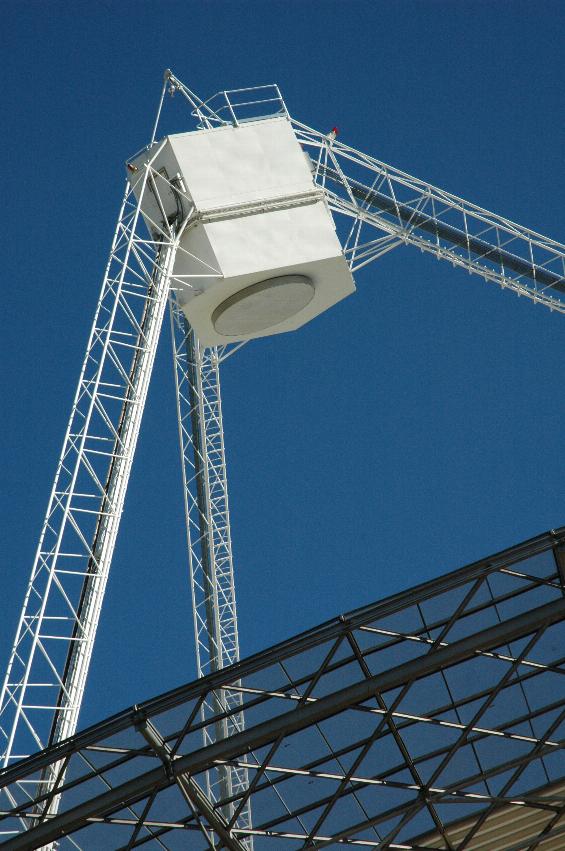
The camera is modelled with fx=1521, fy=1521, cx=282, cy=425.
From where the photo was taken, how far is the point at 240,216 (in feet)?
142

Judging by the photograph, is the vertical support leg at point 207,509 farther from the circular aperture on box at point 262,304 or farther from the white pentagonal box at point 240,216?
the white pentagonal box at point 240,216

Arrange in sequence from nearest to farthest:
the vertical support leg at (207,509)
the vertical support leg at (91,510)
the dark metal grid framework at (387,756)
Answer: the dark metal grid framework at (387,756)
the vertical support leg at (91,510)
the vertical support leg at (207,509)

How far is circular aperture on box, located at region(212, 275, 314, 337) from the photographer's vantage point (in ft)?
142

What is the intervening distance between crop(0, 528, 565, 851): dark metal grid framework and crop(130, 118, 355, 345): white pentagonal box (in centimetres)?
1580

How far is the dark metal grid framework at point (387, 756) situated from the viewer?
28.1 meters

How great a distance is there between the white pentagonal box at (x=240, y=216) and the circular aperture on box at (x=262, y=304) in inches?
1.5

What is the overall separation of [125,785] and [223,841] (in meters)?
3.41

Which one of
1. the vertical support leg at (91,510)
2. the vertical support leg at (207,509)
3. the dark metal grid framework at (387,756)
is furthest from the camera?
the vertical support leg at (207,509)

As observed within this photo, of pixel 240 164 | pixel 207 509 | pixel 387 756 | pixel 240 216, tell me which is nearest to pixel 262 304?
pixel 240 216

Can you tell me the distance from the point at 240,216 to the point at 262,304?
8.51 feet

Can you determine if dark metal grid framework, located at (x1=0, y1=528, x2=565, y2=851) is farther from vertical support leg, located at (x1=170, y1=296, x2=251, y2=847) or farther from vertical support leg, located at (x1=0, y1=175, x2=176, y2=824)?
vertical support leg, located at (x1=170, y1=296, x2=251, y2=847)

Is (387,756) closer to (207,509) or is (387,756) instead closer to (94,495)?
(94,495)

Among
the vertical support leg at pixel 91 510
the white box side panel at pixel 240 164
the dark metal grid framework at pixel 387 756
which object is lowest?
the dark metal grid framework at pixel 387 756

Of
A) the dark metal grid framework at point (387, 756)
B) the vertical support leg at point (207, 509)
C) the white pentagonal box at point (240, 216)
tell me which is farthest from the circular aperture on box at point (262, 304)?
the dark metal grid framework at point (387, 756)
